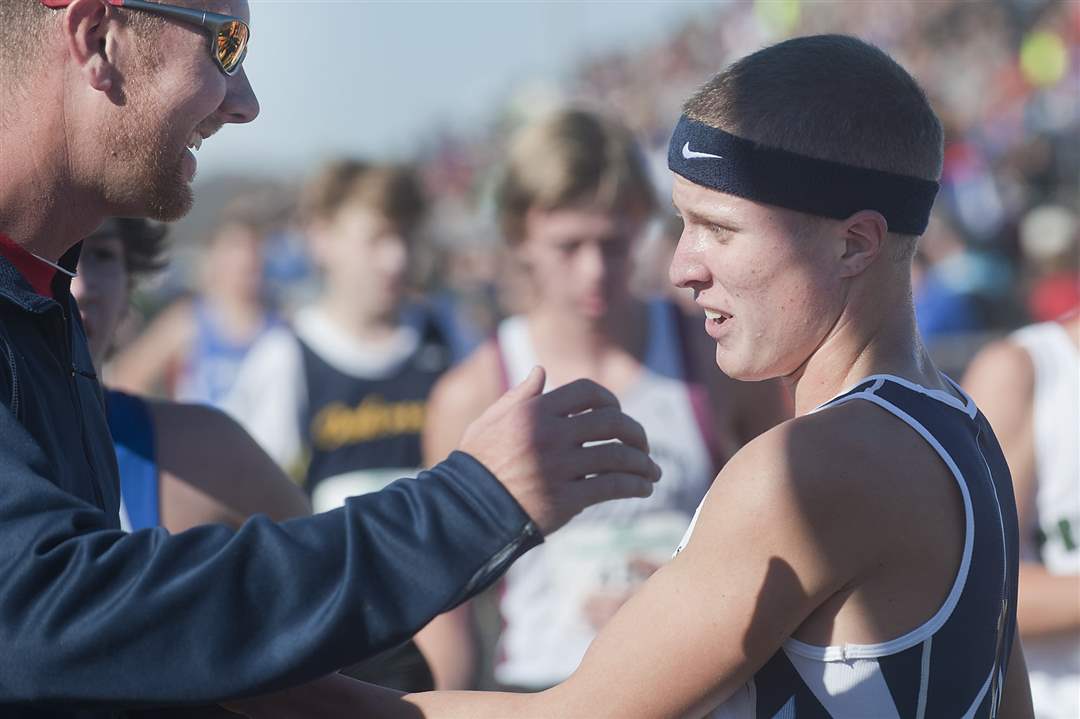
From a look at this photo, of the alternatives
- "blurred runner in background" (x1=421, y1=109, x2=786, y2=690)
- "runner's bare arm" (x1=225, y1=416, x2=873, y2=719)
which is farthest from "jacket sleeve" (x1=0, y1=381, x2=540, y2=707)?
"blurred runner in background" (x1=421, y1=109, x2=786, y2=690)

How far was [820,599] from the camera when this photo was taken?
170cm

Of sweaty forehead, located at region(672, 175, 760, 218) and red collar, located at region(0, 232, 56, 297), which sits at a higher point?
red collar, located at region(0, 232, 56, 297)

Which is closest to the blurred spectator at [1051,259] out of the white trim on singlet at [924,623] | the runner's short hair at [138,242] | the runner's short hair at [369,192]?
the runner's short hair at [369,192]

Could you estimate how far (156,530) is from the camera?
59.9 inches

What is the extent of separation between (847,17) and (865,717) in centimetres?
2161

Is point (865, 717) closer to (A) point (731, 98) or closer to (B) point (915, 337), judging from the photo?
(B) point (915, 337)

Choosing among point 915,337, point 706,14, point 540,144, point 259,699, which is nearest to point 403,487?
point 259,699

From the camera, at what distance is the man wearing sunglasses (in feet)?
4.75

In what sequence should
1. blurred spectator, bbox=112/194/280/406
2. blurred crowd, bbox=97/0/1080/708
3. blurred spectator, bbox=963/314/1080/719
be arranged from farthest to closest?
blurred spectator, bbox=112/194/280/406
blurred crowd, bbox=97/0/1080/708
blurred spectator, bbox=963/314/1080/719

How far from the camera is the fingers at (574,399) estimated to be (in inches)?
65.9

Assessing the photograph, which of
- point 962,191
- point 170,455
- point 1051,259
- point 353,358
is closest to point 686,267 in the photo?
point 170,455

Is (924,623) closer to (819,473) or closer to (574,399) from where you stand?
(819,473)

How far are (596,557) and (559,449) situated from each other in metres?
1.96

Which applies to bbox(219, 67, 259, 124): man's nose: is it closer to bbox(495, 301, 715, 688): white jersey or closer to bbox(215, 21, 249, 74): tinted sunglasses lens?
bbox(215, 21, 249, 74): tinted sunglasses lens
